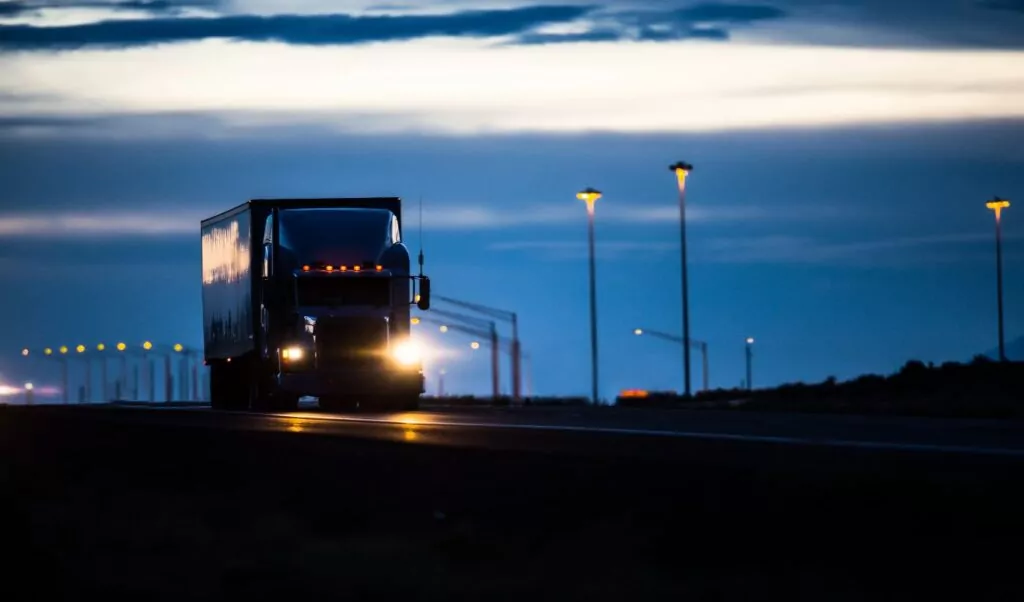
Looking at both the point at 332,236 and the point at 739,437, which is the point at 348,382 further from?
the point at 739,437

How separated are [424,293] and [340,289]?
1.79m

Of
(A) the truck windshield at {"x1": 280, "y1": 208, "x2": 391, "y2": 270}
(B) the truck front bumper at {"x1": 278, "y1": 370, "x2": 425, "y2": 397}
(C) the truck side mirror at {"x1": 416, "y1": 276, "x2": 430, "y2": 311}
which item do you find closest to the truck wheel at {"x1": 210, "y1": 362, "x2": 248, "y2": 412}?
(B) the truck front bumper at {"x1": 278, "y1": 370, "x2": 425, "y2": 397}

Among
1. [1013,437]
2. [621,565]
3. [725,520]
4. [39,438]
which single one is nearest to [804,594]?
[621,565]

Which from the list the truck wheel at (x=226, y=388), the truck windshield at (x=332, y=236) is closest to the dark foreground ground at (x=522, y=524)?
the truck windshield at (x=332, y=236)

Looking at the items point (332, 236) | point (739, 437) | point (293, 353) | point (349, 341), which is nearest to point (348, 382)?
point (349, 341)

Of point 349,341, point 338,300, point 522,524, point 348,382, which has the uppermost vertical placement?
point 338,300

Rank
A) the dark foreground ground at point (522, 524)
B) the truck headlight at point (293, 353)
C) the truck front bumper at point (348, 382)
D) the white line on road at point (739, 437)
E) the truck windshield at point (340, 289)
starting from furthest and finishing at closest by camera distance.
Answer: the truck headlight at point (293, 353) < the truck front bumper at point (348, 382) < the truck windshield at point (340, 289) < the white line on road at point (739, 437) < the dark foreground ground at point (522, 524)

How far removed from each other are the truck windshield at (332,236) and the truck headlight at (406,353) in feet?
6.72

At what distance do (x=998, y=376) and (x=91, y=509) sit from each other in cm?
4151

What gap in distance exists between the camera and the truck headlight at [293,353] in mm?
42844

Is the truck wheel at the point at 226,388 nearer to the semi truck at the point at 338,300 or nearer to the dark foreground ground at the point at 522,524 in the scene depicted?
the semi truck at the point at 338,300

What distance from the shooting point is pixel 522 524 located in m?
15.8

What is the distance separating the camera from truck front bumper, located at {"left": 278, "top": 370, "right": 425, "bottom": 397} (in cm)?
4269

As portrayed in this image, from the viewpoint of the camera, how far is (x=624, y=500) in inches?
674
